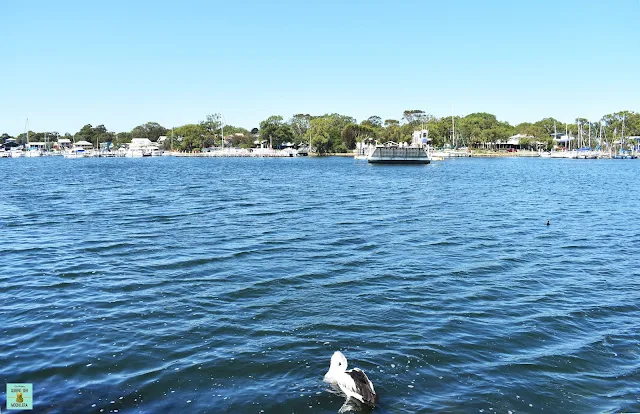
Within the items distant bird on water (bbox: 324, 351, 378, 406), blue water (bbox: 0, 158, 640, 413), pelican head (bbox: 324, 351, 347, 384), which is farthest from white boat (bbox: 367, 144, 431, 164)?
distant bird on water (bbox: 324, 351, 378, 406)

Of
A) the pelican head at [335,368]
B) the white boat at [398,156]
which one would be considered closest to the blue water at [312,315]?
the pelican head at [335,368]

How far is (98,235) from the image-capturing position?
27062 mm

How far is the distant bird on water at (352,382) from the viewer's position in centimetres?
991

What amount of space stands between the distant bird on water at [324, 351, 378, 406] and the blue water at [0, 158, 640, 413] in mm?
345

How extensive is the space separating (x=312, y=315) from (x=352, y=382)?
4985 millimetres

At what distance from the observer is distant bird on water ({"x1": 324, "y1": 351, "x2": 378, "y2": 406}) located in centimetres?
991

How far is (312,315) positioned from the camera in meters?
14.9

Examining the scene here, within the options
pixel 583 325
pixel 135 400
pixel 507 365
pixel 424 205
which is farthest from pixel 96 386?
pixel 424 205

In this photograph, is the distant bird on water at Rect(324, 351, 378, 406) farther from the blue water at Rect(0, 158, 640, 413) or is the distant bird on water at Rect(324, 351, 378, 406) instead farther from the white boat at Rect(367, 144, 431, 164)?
the white boat at Rect(367, 144, 431, 164)

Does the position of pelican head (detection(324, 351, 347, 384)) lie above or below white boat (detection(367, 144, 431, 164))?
below

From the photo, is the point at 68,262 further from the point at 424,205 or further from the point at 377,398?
the point at 424,205

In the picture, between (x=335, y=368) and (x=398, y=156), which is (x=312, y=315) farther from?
(x=398, y=156)

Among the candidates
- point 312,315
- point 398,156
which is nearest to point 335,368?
point 312,315

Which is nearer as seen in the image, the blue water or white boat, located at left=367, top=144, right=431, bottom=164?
the blue water
